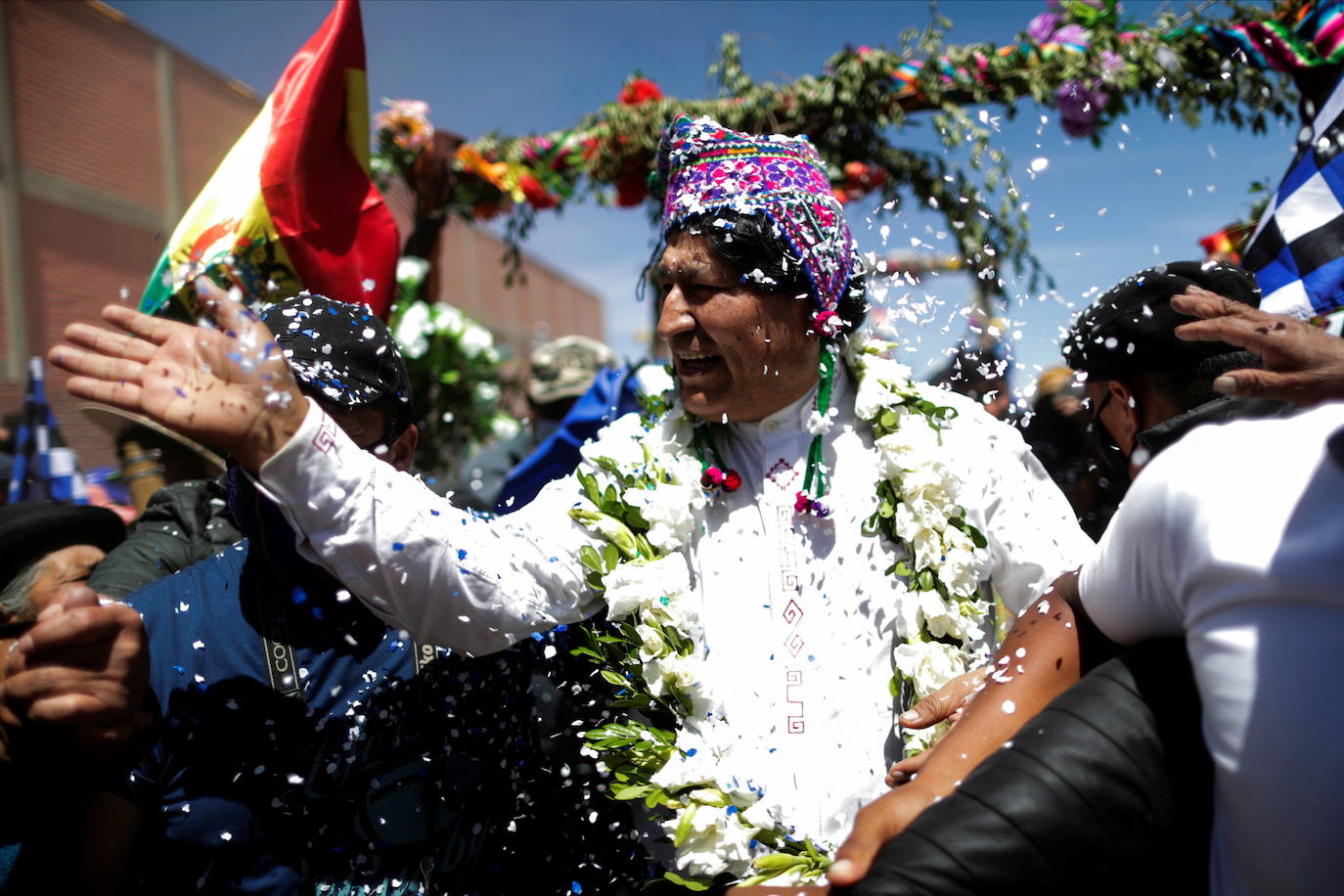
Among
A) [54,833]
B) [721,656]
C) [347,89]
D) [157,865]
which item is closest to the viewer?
[54,833]

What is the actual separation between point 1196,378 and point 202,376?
2.01m

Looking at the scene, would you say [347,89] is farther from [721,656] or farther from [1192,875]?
[1192,875]

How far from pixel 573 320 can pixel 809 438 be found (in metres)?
23.9

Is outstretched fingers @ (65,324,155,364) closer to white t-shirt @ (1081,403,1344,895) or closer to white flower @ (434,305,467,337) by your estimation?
white t-shirt @ (1081,403,1344,895)

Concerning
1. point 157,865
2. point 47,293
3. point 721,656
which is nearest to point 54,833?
point 157,865

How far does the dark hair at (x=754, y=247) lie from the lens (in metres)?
2.07

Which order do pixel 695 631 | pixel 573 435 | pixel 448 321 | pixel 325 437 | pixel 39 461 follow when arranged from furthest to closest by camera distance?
pixel 448 321 → pixel 573 435 → pixel 39 461 → pixel 695 631 → pixel 325 437

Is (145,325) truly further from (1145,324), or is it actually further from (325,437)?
(1145,324)

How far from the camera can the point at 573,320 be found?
25.5m

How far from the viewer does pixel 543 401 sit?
4996 mm

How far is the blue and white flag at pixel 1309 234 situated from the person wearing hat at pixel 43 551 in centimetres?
357

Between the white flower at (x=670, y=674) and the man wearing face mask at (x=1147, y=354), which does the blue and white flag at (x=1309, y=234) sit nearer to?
the man wearing face mask at (x=1147, y=354)

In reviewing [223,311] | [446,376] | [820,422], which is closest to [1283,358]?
[820,422]

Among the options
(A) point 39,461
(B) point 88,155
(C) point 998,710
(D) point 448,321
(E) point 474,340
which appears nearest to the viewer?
(C) point 998,710
